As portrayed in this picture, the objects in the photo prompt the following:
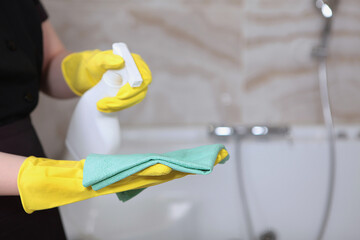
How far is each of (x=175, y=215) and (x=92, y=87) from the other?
0.60m

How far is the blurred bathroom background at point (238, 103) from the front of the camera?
1264mm

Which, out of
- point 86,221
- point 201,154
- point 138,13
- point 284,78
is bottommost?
point 86,221

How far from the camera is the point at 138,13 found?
139 centimetres

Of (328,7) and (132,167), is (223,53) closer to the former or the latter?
(328,7)

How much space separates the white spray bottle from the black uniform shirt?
0.11 metres

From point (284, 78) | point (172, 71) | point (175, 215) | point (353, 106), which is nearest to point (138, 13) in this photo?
point (172, 71)

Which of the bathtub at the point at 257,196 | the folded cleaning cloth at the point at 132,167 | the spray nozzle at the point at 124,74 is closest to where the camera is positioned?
the folded cleaning cloth at the point at 132,167

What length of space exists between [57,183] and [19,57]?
31 centimetres

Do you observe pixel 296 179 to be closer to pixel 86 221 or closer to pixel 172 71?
pixel 172 71

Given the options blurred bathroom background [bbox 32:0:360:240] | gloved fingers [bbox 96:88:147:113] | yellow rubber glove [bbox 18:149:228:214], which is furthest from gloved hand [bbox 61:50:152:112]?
blurred bathroom background [bbox 32:0:360:240]

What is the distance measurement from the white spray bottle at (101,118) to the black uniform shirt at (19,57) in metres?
0.11

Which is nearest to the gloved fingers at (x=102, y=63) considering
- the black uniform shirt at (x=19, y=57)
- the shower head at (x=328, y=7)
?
the black uniform shirt at (x=19, y=57)

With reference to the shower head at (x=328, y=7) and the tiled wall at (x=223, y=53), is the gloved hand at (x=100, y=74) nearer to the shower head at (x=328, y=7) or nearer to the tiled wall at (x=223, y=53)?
the tiled wall at (x=223, y=53)

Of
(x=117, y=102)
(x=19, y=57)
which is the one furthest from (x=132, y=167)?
(x=19, y=57)
